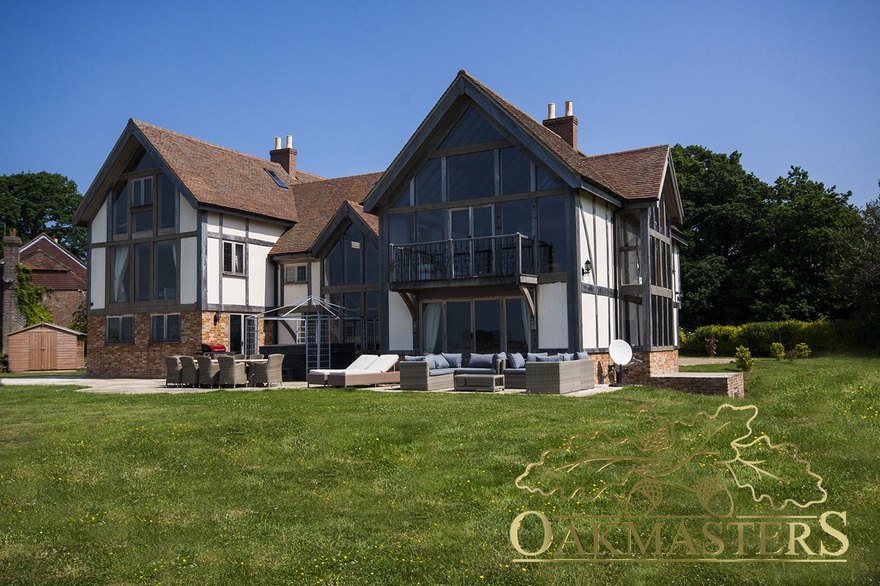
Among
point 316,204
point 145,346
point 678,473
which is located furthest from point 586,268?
point 145,346

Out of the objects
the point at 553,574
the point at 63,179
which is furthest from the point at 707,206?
the point at 63,179

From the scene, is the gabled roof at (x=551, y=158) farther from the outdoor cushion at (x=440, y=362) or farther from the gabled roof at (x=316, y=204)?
the gabled roof at (x=316, y=204)

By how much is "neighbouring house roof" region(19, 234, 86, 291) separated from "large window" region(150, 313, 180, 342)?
1878 centimetres

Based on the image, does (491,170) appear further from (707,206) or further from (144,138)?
(707,206)

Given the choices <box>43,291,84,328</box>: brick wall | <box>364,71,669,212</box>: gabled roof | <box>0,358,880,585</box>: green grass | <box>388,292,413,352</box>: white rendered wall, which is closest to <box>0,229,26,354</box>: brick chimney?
<box>43,291,84,328</box>: brick wall

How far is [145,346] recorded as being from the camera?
2683cm

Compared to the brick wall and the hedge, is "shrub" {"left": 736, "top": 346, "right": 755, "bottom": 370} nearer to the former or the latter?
the hedge

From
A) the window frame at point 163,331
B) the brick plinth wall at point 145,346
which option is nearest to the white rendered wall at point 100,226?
the brick plinth wall at point 145,346

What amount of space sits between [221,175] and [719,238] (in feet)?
91.3

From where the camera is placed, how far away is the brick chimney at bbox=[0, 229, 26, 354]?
121ft

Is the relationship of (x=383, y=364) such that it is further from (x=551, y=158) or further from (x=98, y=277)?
(x=98, y=277)

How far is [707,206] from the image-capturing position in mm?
42594

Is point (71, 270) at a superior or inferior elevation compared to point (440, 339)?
superior

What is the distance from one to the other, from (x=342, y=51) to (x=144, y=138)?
14904 mm
